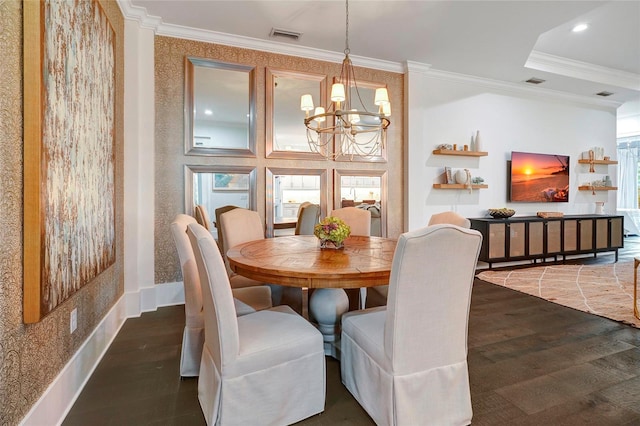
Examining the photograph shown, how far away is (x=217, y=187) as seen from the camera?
11.9 ft

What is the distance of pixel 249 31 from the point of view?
351 cm

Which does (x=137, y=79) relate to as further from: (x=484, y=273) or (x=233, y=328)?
(x=484, y=273)

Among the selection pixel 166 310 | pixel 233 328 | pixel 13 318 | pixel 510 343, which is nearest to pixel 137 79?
pixel 166 310

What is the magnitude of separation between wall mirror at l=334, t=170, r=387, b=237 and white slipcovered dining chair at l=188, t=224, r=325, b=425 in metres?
2.69

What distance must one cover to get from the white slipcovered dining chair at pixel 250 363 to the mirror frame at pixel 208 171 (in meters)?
2.17

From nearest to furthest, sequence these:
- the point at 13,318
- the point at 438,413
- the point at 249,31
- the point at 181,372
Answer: the point at 13,318
the point at 438,413
the point at 181,372
the point at 249,31

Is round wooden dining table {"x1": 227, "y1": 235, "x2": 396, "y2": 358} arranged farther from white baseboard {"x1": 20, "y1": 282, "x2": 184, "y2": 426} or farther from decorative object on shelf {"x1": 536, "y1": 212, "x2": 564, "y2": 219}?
decorative object on shelf {"x1": 536, "y1": 212, "x2": 564, "y2": 219}

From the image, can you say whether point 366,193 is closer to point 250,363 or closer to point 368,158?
point 368,158

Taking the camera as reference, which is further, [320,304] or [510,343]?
[510,343]

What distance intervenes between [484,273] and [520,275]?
460mm

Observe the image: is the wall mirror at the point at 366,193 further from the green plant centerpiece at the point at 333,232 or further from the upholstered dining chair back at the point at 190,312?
the upholstered dining chair back at the point at 190,312

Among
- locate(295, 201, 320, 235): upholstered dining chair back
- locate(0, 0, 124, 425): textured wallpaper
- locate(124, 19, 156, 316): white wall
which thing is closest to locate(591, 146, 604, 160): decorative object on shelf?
locate(295, 201, 320, 235): upholstered dining chair back

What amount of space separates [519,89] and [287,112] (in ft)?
13.5

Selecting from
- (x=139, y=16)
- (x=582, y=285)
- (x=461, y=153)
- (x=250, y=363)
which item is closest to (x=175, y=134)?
(x=139, y=16)
